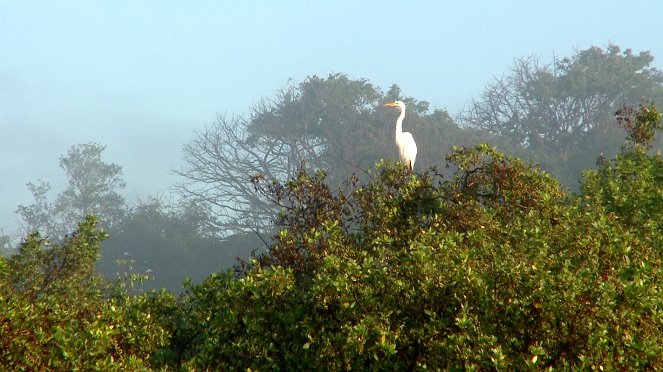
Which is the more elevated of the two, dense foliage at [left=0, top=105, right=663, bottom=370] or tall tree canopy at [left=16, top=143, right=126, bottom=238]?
tall tree canopy at [left=16, top=143, right=126, bottom=238]

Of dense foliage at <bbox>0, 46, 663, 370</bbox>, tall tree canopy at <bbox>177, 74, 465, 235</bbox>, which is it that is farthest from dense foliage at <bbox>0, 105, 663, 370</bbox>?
tall tree canopy at <bbox>177, 74, 465, 235</bbox>

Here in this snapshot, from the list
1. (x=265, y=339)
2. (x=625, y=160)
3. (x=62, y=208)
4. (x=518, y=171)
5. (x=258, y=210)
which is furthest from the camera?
(x=62, y=208)

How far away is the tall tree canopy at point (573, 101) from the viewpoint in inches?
2045

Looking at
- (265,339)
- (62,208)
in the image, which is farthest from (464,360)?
(62,208)

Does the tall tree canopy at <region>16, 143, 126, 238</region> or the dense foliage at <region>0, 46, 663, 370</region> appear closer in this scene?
the dense foliage at <region>0, 46, 663, 370</region>

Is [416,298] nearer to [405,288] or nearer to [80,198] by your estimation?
[405,288]

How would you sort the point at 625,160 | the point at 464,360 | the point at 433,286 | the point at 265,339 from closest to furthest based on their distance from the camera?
the point at 464,360 < the point at 433,286 < the point at 265,339 < the point at 625,160

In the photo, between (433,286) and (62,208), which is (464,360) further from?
(62,208)

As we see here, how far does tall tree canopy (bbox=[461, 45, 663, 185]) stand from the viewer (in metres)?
51.9

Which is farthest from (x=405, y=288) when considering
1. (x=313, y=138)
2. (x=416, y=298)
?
(x=313, y=138)

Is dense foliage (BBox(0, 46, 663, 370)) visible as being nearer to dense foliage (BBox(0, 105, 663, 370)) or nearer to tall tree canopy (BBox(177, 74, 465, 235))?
dense foliage (BBox(0, 105, 663, 370))

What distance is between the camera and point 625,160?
14594 mm

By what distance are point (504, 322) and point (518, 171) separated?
14.1ft

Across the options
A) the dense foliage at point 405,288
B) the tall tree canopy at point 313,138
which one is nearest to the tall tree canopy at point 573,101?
the tall tree canopy at point 313,138
